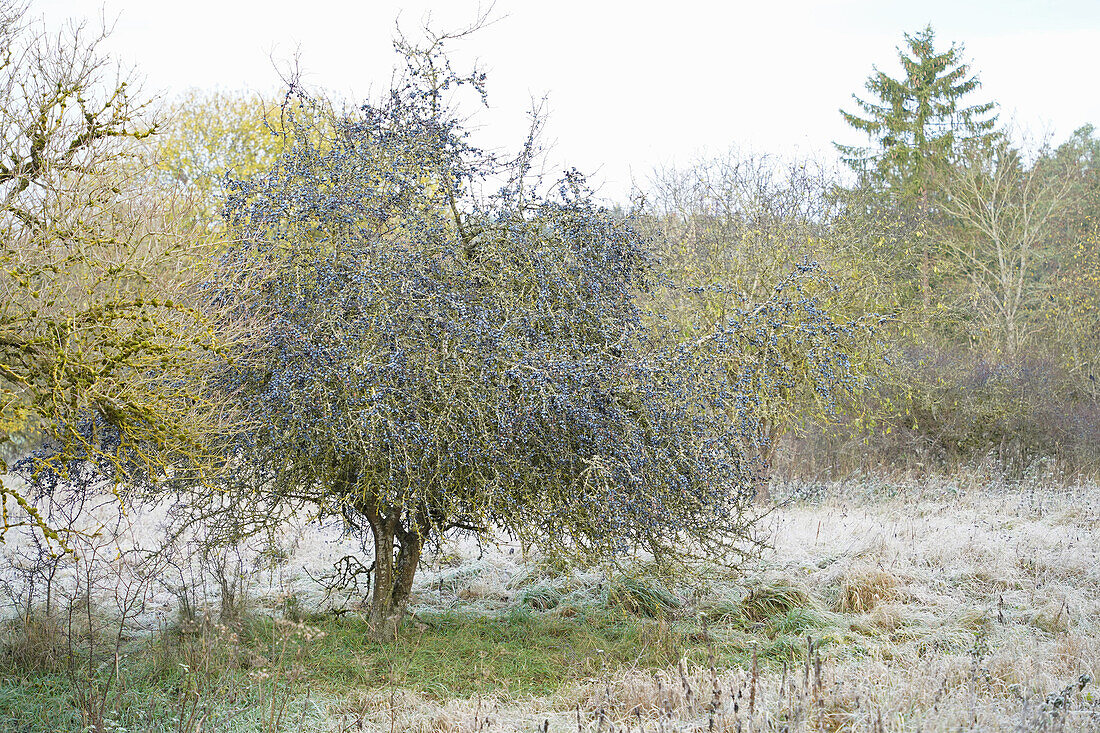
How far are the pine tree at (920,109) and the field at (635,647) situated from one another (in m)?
13.4

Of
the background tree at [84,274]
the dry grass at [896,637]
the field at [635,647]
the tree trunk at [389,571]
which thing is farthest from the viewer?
the tree trunk at [389,571]

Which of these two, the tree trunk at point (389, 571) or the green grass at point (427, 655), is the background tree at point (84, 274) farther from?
the tree trunk at point (389, 571)

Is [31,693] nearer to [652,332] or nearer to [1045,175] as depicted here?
[652,332]

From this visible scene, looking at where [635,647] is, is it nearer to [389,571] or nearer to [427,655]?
[427,655]

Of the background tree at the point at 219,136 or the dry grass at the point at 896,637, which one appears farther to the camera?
the background tree at the point at 219,136

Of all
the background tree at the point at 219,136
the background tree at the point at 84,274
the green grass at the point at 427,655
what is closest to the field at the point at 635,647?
the green grass at the point at 427,655

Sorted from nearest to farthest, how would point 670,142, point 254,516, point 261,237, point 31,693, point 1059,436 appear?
point 31,693 < point 261,237 < point 254,516 < point 1059,436 < point 670,142

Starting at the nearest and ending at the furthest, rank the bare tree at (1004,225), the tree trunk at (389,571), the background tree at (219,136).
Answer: the tree trunk at (389,571) < the bare tree at (1004,225) < the background tree at (219,136)

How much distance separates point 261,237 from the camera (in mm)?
5480

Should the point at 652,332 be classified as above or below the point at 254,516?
above

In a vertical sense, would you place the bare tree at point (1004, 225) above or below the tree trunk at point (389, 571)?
above

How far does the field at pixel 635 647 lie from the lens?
13.8 ft

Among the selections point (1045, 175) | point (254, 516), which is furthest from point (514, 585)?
point (1045, 175)

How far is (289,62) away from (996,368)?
1181cm
